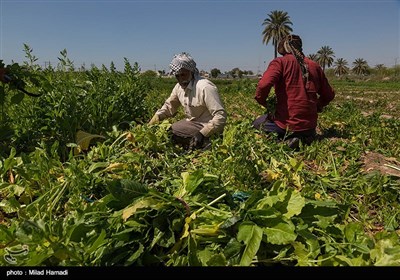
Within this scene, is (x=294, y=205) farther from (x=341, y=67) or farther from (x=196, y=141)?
(x=341, y=67)

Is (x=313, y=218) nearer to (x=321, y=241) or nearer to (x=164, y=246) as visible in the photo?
(x=321, y=241)

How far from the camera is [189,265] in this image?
5.84 ft

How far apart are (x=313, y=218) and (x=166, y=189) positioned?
3.57 ft

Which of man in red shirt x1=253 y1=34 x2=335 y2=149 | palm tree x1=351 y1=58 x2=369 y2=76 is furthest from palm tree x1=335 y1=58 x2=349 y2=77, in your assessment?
man in red shirt x1=253 y1=34 x2=335 y2=149

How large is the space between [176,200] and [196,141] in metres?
2.01

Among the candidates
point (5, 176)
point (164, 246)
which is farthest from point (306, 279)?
point (5, 176)

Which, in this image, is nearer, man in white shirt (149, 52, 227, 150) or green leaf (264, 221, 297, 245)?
green leaf (264, 221, 297, 245)

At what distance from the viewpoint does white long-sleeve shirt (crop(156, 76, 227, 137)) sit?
13.0ft

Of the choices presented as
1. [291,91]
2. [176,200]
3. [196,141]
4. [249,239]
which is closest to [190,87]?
[196,141]

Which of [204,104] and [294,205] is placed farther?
[204,104]

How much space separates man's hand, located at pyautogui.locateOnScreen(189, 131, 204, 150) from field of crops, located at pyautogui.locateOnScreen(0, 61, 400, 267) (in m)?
0.17

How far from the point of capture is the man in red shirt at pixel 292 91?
4.38m

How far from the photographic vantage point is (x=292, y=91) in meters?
4.42

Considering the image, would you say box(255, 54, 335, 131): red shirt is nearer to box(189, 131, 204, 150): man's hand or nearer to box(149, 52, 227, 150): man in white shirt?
box(149, 52, 227, 150): man in white shirt
